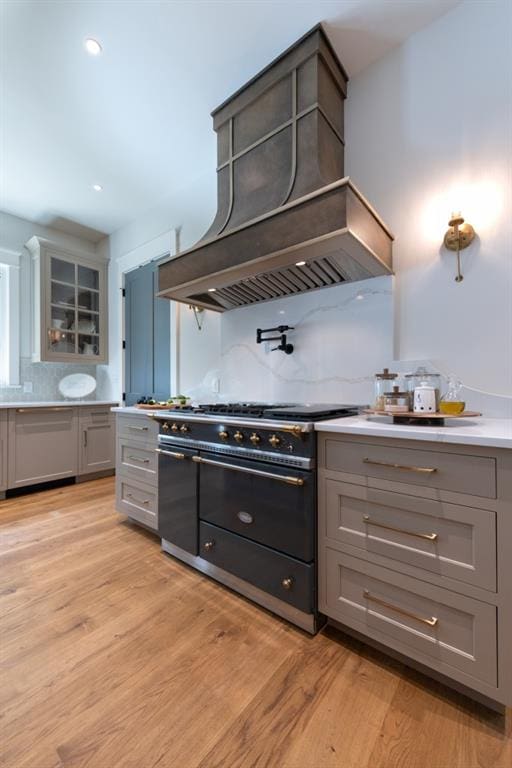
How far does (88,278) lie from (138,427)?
2668 millimetres

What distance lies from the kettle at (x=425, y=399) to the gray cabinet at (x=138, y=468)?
4.99 ft

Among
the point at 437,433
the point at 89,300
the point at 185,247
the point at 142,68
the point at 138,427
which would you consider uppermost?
the point at 142,68

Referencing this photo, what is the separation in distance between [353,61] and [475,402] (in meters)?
2.08

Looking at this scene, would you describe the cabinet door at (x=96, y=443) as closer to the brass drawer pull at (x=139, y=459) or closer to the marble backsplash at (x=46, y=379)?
the marble backsplash at (x=46, y=379)

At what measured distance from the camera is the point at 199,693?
1.10 m

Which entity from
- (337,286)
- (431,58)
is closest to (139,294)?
(337,286)

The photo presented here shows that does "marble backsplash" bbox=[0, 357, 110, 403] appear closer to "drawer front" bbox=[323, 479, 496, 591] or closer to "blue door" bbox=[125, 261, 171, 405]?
"blue door" bbox=[125, 261, 171, 405]

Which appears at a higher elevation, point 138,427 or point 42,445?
point 138,427

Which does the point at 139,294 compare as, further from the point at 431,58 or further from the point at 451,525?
the point at 451,525

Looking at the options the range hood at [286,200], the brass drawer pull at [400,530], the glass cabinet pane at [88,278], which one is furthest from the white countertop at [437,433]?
Answer: the glass cabinet pane at [88,278]

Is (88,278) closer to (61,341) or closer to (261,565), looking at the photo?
(61,341)

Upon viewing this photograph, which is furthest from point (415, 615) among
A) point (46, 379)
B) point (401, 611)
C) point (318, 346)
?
point (46, 379)

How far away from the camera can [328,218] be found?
141 centimetres

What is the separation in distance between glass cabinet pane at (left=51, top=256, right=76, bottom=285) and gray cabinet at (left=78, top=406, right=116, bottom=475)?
5.04 ft
